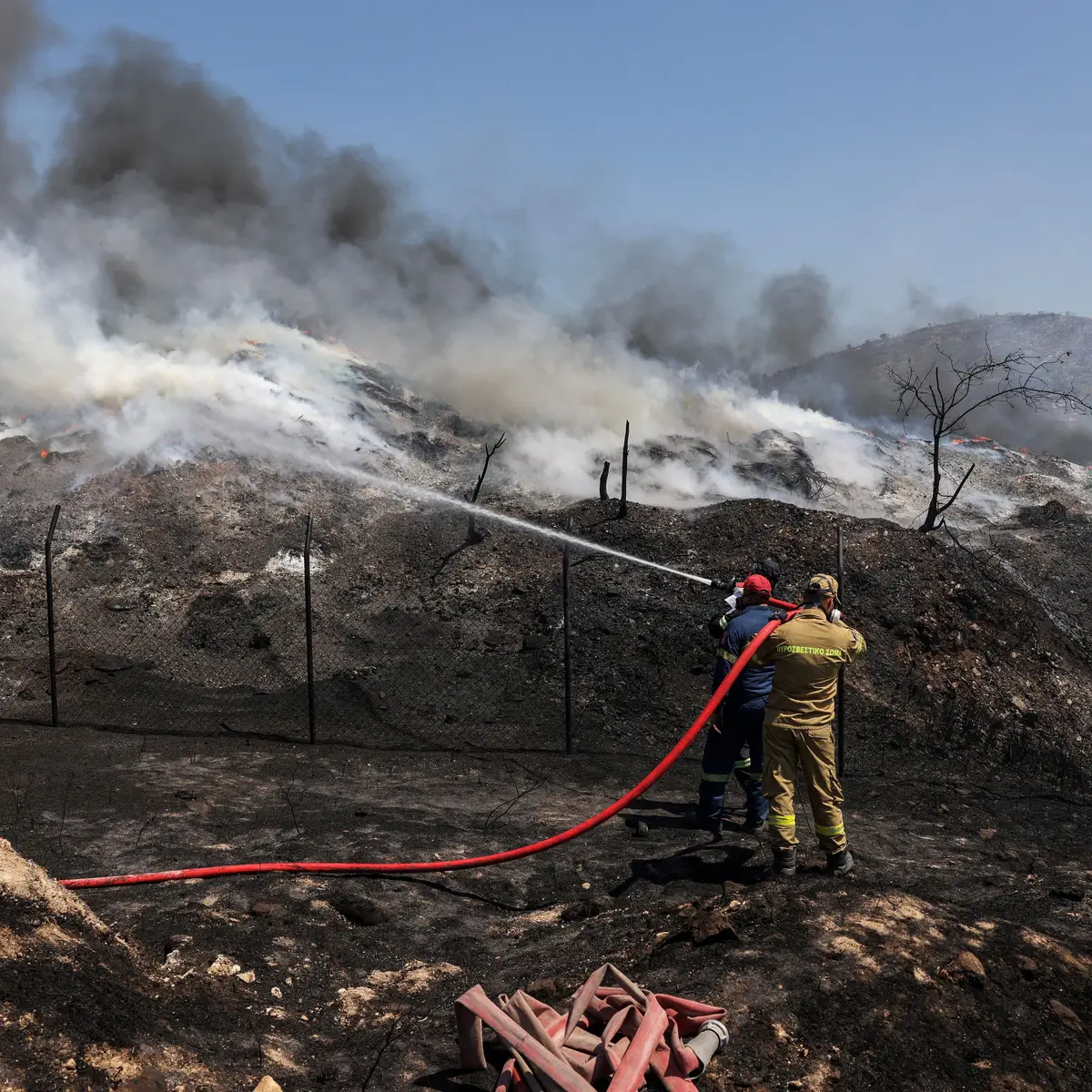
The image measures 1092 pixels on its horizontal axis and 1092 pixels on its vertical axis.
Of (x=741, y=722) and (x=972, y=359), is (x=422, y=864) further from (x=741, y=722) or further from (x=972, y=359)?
(x=972, y=359)

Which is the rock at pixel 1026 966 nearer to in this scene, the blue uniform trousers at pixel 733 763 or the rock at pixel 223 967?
the blue uniform trousers at pixel 733 763

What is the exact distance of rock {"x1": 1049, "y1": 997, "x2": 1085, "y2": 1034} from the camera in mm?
4020

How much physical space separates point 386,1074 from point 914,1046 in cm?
208

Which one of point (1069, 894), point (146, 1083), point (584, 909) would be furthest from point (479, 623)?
point (146, 1083)

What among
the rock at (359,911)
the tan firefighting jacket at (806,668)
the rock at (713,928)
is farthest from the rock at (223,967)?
the tan firefighting jacket at (806,668)

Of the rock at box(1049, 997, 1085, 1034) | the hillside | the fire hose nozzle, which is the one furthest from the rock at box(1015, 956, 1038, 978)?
the hillside

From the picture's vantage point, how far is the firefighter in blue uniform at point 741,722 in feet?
23.1

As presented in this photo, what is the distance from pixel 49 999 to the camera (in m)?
3.61

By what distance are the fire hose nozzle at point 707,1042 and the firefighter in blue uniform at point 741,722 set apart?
3.38m

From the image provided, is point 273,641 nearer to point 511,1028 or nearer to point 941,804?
point 941,804

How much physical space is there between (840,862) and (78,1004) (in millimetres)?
4304

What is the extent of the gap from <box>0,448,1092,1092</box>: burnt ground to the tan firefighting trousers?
72cm

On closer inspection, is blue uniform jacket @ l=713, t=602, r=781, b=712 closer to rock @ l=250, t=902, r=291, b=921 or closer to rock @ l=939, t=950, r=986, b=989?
rock @ l=939, t=950, r=986, b=989

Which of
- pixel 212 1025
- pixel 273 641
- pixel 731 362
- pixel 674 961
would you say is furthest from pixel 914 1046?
pixel 731 362
